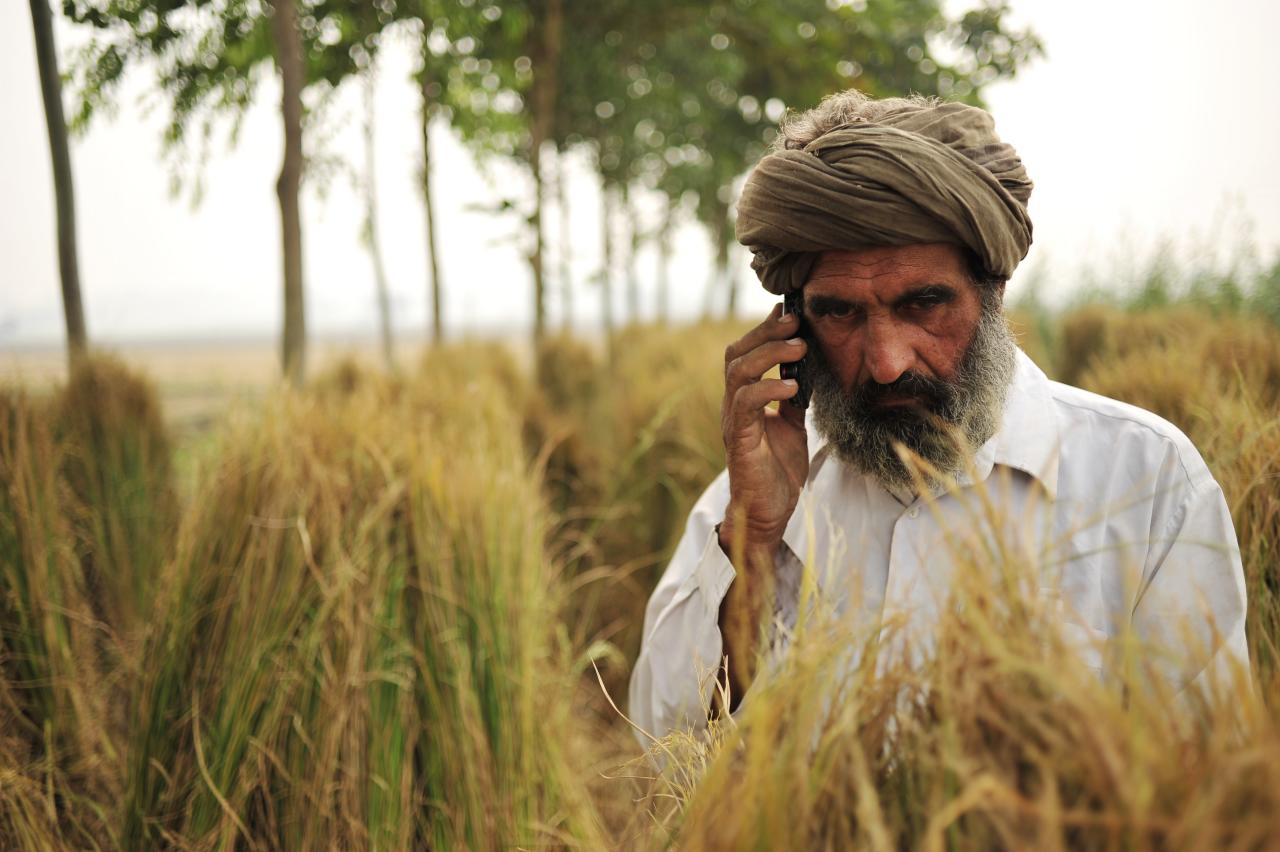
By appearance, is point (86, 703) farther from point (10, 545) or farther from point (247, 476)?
point (247, 476)

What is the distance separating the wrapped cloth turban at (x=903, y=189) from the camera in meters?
1.43

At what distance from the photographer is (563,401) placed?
859cm

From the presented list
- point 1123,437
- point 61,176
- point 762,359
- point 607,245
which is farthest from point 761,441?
point 607,245

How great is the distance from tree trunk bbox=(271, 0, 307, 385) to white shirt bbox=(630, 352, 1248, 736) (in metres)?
2.72

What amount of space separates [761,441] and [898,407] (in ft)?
0.88

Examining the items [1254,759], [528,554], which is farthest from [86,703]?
[1254,759]

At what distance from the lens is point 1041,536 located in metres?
1.13

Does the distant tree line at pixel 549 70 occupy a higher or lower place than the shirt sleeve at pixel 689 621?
higher

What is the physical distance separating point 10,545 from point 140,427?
130cm

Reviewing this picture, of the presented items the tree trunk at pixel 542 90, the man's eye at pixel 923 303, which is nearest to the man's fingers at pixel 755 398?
the man's eye at pixel 923 303

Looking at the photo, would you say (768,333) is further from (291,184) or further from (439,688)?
(291,184)

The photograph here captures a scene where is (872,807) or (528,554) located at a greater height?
(872,807)

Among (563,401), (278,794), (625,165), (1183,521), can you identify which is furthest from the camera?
(625,165)

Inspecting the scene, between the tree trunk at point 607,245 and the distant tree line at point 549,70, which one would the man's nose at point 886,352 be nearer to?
the distant tree line at point 549,70
